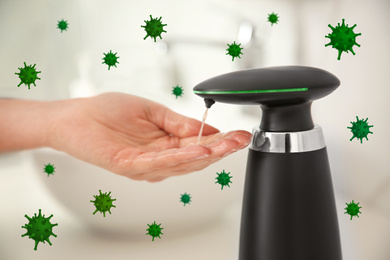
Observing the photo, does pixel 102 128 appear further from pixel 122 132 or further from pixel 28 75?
pixel 28 75

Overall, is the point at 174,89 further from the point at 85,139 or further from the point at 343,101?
the point at 343,101

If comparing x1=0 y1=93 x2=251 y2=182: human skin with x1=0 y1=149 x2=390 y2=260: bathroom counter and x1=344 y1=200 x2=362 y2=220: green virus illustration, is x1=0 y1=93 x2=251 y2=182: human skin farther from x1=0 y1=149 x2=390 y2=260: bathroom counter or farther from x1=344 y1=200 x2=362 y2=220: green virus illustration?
x1=344 y1=200 x2=362 y2=220: green virus illustration

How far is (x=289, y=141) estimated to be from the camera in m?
0.54

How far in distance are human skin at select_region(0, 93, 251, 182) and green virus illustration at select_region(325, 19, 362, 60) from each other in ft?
0.83

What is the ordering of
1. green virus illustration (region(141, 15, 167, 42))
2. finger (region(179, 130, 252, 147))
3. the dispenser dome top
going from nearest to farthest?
the dispenser dome top → finger (region(179, 130, 252, 147)) → green virus illustration (region(141, 15, 167, 42))

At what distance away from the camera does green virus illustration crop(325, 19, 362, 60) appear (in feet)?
2.19

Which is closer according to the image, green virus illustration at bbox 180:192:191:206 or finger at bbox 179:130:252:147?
finger at bbox 179:130:252:147

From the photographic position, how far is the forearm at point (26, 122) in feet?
2.40

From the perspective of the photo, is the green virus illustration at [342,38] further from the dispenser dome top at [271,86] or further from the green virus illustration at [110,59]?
the green virus illustration at [110,59]

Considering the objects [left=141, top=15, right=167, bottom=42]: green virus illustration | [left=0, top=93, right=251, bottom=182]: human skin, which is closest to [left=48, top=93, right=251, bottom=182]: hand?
[left=0, top=93, right=251, bottom=182]: human skin

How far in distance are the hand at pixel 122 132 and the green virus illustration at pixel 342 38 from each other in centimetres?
25

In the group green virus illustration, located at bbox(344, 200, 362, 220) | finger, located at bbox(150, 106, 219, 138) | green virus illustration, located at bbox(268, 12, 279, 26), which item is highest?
green virus illustration, located at bbox(268, 12, 279, 26)

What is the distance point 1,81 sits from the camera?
0.73 meters

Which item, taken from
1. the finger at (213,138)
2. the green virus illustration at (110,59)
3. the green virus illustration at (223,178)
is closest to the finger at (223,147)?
the finger at (213,138)
